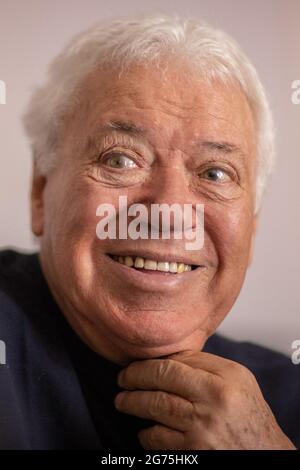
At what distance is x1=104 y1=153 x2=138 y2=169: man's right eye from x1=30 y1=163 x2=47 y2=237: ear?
18 cm

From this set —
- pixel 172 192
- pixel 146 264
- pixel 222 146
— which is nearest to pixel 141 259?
pixel 146 264

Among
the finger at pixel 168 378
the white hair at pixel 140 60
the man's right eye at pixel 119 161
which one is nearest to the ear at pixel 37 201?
the white hair at pixel 140 60

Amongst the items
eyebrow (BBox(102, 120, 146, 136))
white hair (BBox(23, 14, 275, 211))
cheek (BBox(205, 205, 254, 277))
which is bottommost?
cheek (BBox(205, 205, 254, 277))

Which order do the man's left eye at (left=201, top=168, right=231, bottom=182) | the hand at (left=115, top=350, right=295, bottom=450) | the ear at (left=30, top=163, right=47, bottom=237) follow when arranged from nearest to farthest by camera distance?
the hand at (left=115, top=350, right=295, bottom=450) < the man's left eye at (left=201, top=168, right=231, bottom=182) < the ear at (left=30, top=163, right=47, bottom=237)

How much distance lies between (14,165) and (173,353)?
0.48 m

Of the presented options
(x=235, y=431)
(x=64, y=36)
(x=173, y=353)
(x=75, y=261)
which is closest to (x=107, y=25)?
(x=64, y=36)

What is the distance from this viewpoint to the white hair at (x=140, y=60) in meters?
0.93

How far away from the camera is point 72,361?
3.32ft

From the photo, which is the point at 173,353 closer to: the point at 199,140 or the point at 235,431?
the point at 235,431

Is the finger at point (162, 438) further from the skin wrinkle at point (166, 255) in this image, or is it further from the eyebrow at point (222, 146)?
the eyebrow at point (222, 146)

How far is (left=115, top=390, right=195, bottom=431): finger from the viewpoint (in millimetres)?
849

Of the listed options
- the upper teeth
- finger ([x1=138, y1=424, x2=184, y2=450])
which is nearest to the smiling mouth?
the upper teeth

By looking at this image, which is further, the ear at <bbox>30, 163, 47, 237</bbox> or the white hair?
the ear at <bbox>30, 163, 47, 237</bbox>

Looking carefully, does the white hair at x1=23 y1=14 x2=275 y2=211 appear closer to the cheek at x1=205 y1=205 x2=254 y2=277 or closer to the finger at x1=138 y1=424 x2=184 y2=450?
the cheek at x1=205 y1=205 x2=254 y2=277
